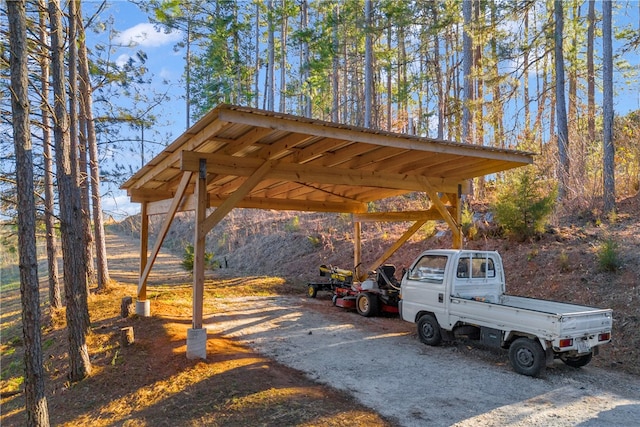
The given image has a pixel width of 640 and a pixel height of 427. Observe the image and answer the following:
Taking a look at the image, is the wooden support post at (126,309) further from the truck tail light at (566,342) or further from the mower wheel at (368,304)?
the truck tail light at (566,342)

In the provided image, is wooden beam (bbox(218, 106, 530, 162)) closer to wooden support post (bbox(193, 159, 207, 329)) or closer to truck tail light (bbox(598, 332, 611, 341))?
wooden support post (bbox(193, 159, 207, 329))

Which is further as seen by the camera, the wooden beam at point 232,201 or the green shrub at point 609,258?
the green shrub at point 609,258

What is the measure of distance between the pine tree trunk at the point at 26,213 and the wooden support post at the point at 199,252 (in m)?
2.18

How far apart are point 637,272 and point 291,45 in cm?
2519

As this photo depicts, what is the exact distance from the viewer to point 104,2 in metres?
7.00

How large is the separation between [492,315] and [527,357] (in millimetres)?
Result: 708

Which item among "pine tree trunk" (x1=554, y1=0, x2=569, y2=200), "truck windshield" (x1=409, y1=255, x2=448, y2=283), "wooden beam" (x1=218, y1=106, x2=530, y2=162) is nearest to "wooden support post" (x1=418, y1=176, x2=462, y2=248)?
"wooden beam" (x1=218, y1=106, x2=530, y2=162)

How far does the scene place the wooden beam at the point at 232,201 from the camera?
6562mm

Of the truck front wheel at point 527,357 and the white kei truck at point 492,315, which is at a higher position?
the white kei truck at point 492,315

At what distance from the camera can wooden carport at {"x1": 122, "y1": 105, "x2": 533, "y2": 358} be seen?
20.5ft

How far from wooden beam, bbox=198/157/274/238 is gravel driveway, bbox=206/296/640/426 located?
2.39m

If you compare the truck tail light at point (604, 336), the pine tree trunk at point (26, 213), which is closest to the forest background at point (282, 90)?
the pine tree trunk at point (26, 213)

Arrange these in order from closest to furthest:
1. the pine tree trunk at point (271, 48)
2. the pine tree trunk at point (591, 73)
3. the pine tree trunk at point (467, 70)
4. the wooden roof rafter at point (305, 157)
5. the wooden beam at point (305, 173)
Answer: the wooden roof rafter at point (305, 157), the wooden beam at point (305, 173), the pine tree trunk at point (467, 70), the pine tree trunk at point (591, 73), the pine tree trunk at point (271, 48)

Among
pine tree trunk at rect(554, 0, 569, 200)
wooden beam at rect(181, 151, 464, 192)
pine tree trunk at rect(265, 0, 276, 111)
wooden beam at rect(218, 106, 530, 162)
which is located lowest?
wooden beam at rect(181, 151, 464, 192)
